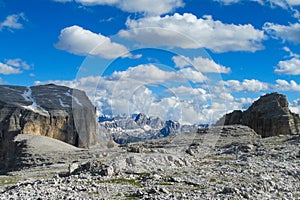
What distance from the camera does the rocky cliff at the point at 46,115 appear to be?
A: 141 m

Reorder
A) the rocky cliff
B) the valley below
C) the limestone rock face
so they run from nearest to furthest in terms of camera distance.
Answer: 1. the valley below
2. the limestone rock face
3. the rocky cliff

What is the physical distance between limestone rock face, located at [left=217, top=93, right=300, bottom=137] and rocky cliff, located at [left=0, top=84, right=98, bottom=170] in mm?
63750

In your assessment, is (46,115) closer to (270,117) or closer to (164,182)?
(270,117)

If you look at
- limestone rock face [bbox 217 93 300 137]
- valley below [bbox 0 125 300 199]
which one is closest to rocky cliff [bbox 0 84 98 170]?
limestone rock face [bbox 217 93 300 137]

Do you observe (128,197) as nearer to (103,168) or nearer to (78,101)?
(103,168)

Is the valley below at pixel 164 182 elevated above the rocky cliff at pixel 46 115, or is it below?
below

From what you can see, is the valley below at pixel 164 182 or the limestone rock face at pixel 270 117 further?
the limestone rock face at pixel 270 117

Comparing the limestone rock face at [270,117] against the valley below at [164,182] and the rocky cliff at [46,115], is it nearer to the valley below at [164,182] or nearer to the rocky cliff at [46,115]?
the rocky cliff at [46,115]

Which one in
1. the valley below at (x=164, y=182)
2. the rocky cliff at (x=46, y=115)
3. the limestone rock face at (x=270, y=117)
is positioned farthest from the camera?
the rocky cliff at (x=46, y=115)

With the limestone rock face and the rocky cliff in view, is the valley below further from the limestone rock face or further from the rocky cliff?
the rocky cliff

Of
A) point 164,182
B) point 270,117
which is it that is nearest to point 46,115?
point 270,117

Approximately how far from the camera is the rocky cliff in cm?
14112

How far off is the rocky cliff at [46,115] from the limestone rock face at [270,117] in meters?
63.7

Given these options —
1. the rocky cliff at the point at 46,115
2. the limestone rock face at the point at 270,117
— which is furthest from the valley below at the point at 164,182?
the rocky cliff at the point at 46,115
